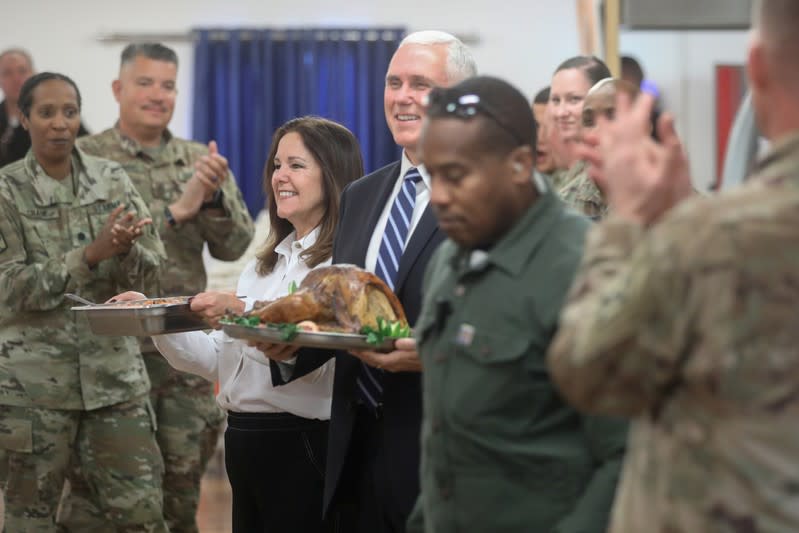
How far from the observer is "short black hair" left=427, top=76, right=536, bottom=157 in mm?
1778

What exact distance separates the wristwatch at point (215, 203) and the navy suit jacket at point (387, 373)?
71.9 inches

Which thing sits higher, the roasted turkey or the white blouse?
the roasted turkey

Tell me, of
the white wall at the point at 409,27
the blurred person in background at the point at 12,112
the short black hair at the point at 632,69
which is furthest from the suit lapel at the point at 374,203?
the white wall at the point at 409,27

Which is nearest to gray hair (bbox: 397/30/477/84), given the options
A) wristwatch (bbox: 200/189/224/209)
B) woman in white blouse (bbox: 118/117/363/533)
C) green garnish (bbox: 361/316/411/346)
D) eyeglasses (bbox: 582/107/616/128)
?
eyeglasses (bbox: 582/107/616/128)

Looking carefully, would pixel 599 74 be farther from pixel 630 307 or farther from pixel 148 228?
pixel 630 307

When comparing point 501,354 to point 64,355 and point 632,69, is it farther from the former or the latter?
point 632,69

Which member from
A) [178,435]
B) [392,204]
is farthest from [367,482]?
[178,435]

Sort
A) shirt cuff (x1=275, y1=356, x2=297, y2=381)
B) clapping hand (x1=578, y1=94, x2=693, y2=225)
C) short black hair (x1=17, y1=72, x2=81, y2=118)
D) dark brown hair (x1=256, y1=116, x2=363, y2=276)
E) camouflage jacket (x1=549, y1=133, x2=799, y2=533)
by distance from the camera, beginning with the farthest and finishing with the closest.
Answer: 1. short black hair (x1=17, y1=72, x2=81, y2=118)
2. dark brown hair (x1=256, y1=116, x2=363, y2=276)
3. shirt cuff (x1=275, y1=356, x2=297, y2=381)
4. clapping hand (x1=578, y1=94, x2=693, y2=225)
5. camouflage jacket (x1=549, y1=133, x2=799, y2=533)

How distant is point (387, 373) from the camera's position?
102 inches

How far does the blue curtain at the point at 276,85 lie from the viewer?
8.28m

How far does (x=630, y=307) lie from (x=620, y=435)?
0.42m

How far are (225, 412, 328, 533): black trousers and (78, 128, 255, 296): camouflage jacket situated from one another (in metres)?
1.71

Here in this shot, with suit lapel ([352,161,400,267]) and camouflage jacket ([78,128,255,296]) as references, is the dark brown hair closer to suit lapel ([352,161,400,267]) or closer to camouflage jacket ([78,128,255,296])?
suit lapel ([352,161,400,267])

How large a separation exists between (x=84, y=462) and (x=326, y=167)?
Answer: 141 centimetres
